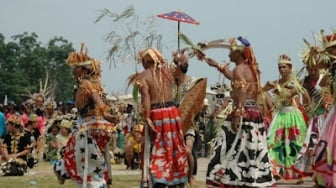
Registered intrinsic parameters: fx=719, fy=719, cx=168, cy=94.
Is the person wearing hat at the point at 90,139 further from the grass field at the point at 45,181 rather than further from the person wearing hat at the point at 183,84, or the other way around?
the grass field at the point at 45,181

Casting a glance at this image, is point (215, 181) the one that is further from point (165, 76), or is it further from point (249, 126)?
point (165, 76)

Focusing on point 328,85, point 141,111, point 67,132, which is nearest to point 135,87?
point 141,111

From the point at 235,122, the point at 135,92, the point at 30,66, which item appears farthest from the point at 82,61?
the point at 30,66

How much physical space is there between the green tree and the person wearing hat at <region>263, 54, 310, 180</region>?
50.4 m

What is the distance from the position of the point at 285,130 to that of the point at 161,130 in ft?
12.3

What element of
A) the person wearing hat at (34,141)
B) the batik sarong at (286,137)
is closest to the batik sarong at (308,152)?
the batik sarong at (286,137)

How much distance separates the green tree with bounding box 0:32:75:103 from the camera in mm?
62906

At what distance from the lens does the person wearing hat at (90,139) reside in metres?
8.11

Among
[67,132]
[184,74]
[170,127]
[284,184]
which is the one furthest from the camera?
[67,132]

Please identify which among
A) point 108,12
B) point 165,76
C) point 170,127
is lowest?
point 170,127

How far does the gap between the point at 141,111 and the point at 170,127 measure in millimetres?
404

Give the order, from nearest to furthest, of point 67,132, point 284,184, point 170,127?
point 170,127, point 284,184, point 67,132

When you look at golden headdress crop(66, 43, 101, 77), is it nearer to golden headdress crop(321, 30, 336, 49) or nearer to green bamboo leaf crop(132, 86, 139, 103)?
green bamboo leaf crop(132, 86, 139, 103)

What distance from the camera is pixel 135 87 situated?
793 centimetres
